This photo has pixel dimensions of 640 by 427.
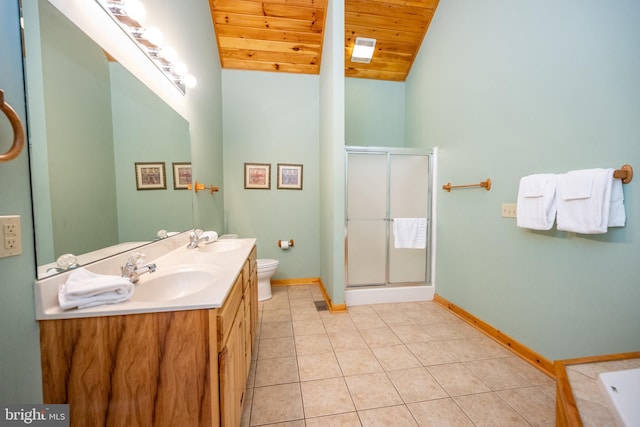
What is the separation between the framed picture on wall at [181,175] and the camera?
5.68 feet

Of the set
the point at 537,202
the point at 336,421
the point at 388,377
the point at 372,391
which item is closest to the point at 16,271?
the point at 336,421

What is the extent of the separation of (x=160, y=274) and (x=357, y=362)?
144cm

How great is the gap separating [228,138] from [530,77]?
3.11 m

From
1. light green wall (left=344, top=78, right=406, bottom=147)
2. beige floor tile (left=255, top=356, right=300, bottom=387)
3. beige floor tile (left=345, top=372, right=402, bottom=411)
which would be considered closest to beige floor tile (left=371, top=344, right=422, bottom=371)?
beige floor tile (left=345, top=372, right=402, bottom=411)

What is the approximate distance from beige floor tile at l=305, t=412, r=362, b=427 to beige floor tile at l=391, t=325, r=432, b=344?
873 millimetres

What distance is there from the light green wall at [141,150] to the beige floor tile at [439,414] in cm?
184

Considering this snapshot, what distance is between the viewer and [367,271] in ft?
8.86

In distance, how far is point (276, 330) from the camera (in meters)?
2.11

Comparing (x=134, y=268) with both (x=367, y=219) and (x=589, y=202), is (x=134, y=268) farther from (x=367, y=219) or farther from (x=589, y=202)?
(x=589, y=202)

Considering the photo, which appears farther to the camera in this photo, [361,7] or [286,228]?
[286,228]

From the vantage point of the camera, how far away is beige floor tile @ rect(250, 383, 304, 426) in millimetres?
1249

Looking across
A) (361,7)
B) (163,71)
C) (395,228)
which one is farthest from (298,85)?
(395,228)

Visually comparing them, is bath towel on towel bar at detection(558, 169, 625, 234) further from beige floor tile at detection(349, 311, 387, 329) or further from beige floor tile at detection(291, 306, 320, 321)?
beige floor tile at detection(291, 306, 320, 321)

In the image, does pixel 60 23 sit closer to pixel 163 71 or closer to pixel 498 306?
pixel 163 71
